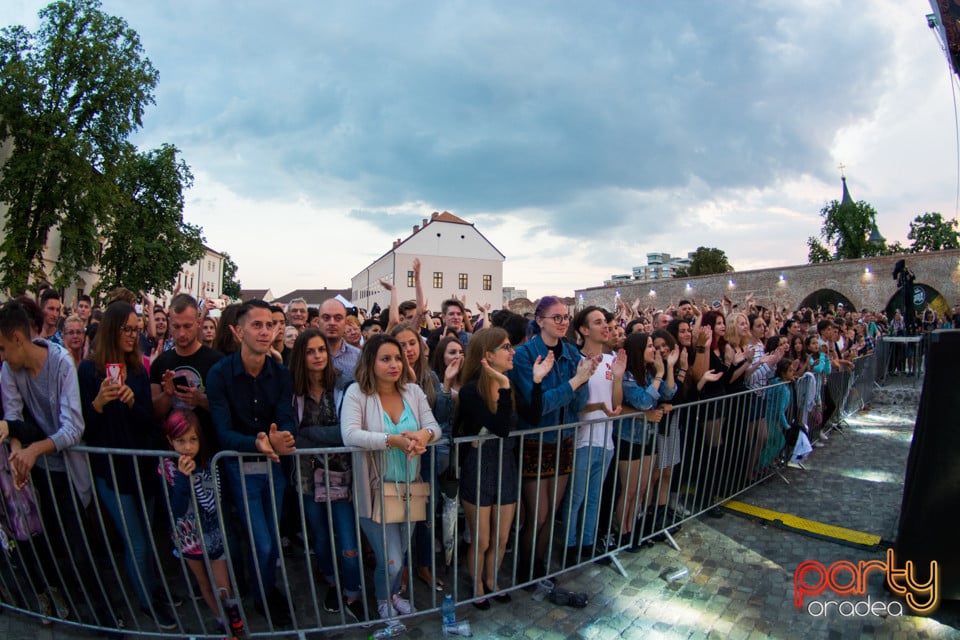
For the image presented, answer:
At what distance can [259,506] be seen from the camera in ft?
10.1

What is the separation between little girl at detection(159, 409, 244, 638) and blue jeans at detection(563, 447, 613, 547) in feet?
7.69

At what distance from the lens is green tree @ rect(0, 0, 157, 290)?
2106cm

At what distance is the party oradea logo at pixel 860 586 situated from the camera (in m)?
3.17

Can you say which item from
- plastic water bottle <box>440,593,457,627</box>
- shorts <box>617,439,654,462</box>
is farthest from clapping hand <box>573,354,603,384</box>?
plastic water bottle <box>440,593,457,627</box>

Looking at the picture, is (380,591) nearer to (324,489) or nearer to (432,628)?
(432,628)

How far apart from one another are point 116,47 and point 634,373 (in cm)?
2941

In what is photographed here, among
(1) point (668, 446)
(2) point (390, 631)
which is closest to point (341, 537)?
(2) point (390, 631)

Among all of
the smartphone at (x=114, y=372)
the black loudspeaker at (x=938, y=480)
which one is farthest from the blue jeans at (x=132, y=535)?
the black loudspeaker at (x=938, y=480)

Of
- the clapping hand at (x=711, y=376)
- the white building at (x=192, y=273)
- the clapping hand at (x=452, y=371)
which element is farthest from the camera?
the white building at (x=192, y=273)

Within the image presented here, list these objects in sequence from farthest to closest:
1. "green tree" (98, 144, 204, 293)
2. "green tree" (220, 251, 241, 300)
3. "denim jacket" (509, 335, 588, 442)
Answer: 1. "green tree" (220, 251, 241, 300)
2. "green tree" (98, 144, 204, 293)
3. "denim jacket" (509, 335, 588, 442)

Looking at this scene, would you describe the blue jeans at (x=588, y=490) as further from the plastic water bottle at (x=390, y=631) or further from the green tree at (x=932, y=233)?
the green tree at (x=932, y=233)

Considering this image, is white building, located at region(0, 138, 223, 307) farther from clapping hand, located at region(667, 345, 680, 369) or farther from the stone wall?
the stone wall

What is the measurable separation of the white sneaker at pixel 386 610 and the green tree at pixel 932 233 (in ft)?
258

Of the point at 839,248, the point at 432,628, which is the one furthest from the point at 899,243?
the point at 432,628
